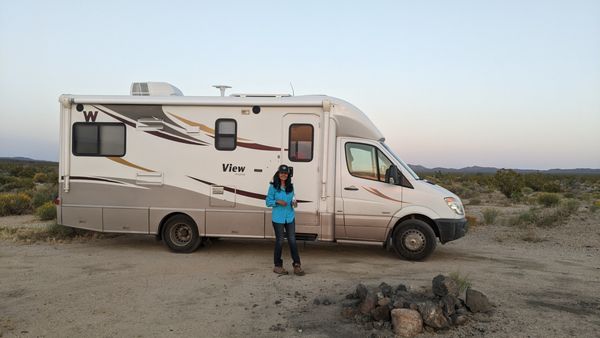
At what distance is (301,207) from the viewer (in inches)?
348

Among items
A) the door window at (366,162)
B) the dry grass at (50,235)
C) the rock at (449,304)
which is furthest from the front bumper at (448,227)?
the dry grass at (50,235)

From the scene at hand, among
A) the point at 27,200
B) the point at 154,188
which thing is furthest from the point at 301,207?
the point at 27,200

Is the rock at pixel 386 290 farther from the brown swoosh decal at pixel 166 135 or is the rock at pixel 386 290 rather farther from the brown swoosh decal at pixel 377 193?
the brown swoosh decal at pixel 166 135

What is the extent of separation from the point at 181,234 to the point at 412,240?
14.5 ft

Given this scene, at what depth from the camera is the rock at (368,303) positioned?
5219 mm

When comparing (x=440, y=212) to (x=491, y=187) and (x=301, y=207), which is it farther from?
(x=491, y=187)

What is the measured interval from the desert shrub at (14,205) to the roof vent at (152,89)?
9.43 m

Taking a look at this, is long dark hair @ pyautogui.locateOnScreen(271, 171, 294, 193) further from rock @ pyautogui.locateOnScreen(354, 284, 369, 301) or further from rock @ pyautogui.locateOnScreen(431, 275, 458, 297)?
rock @ pyautogui.locateOnScreen(431, 275, 458, 297)

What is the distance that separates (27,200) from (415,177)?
47.0 ft

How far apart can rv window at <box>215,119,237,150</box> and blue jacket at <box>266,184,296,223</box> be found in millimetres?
1920

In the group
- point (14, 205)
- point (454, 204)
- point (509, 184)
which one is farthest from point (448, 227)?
point (509, 184)

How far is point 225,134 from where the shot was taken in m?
9.09

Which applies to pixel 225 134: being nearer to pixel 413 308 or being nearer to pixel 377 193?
pixel 377 193

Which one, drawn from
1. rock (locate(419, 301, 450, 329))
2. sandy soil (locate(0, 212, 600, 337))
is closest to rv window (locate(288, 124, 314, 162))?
sandy soil (locate(0, 212, 600, 337))
